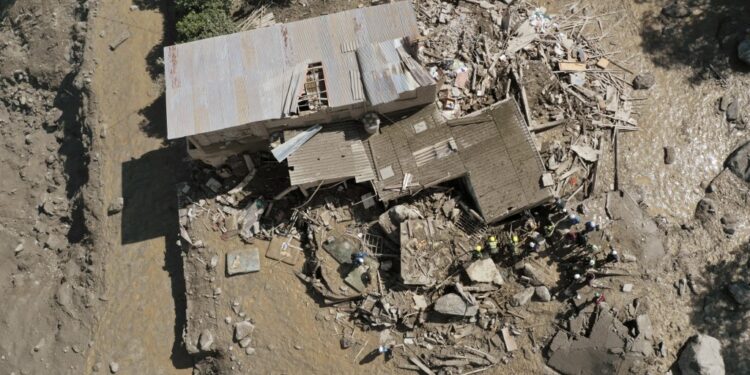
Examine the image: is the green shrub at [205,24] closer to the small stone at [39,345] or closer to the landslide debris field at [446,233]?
the landslide debris field at [446,233]

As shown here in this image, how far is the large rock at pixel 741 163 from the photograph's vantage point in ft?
65.2

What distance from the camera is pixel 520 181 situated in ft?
61.3

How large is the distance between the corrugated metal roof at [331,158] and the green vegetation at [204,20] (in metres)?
6.71

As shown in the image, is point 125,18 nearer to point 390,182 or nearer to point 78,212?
point 78,212

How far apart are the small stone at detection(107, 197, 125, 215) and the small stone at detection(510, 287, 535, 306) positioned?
16.6m

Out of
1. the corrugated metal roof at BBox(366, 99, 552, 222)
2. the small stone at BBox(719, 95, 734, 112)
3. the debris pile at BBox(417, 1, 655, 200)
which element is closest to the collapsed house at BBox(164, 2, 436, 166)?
the corrugated metal roof at BBox(366, 99, 552, 222)

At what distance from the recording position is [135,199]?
73.9 ft

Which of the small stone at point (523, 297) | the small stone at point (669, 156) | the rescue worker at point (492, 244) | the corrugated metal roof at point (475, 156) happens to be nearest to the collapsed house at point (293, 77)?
the corrugated metal roof at point (475, 156)

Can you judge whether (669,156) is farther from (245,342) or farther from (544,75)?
(245,342)

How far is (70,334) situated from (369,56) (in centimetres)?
1723

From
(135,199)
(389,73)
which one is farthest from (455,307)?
(135,199)

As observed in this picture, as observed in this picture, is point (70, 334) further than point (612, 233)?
Yes

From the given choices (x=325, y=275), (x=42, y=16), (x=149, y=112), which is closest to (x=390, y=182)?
(x=325, y=275)

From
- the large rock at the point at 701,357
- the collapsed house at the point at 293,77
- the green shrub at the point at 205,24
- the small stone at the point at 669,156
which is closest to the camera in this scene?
the large rock at the point at 701,357
